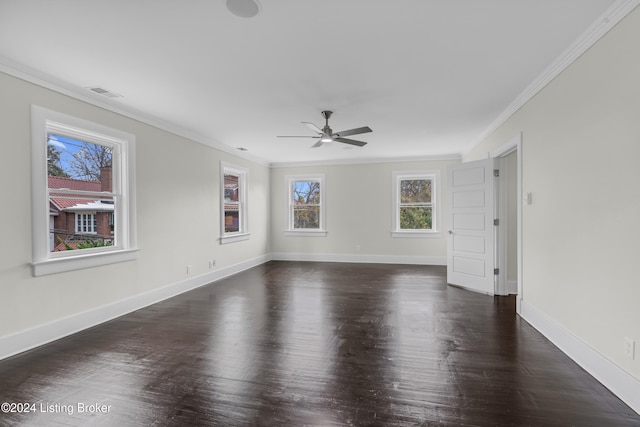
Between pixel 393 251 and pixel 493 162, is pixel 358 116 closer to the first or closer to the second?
pixel 493 162

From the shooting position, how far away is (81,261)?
326cm

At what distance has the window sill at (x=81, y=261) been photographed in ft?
9.47

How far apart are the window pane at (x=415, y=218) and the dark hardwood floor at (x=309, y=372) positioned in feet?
10.9

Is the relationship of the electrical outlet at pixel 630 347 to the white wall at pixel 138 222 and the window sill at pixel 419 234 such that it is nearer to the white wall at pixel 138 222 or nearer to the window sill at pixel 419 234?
the white wall at pixel 138 222

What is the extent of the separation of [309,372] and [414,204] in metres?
5.56

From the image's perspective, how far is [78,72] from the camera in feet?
9.24

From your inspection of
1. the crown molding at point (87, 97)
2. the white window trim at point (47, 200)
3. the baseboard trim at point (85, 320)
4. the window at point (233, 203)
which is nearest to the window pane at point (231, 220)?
the window at point (233, 203)

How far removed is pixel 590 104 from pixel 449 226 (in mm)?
3182

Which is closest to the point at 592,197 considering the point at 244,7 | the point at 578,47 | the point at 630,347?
the point at 630,347

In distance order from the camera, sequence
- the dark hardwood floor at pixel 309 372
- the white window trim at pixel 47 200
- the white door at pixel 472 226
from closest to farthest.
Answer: the dark hardwood floor at pixel 309 372 < the white window trim at pixel 47 200 < the white door at pixel 472 226

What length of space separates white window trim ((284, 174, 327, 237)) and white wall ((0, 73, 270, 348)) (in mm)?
1025

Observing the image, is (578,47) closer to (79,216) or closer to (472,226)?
(472,226)

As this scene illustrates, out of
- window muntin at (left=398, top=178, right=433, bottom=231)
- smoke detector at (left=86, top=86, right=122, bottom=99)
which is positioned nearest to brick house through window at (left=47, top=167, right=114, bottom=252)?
smoke detector at (left=86, top=86, right=122, bottom=99)

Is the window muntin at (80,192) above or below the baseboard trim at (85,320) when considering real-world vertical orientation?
above
